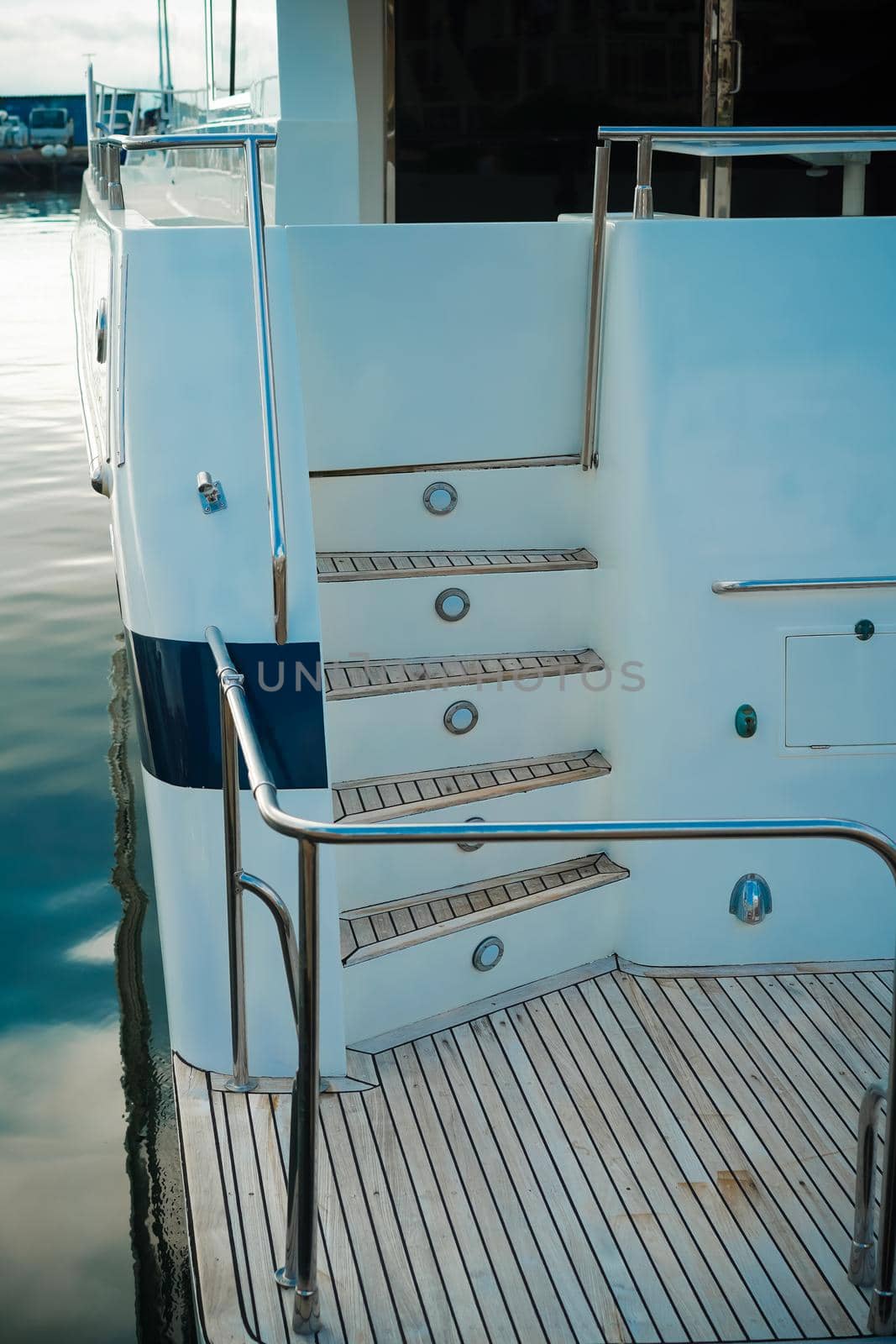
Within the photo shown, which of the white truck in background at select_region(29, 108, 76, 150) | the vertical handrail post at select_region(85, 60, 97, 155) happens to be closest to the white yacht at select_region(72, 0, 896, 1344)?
the vertical handrail post at select_region(85, 60, 97, 155)

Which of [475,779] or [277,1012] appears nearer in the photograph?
[277,1012]

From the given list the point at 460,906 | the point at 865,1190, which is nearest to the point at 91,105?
the point at 460,906

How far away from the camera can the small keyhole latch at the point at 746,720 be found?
3006mm

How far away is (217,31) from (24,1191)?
4.16 m

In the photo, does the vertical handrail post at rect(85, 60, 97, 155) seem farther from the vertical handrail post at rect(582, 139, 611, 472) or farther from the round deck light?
the round deck light

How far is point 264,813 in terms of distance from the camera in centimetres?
169

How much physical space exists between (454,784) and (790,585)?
0.86 m

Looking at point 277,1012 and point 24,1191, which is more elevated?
point 277,1012

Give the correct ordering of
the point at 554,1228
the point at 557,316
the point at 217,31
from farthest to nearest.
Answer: the point at 217,31, the point at 557,316, the point at 554,1228

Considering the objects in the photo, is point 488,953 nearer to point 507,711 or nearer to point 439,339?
point 507,711

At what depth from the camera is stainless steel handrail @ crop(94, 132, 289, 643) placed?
229cm

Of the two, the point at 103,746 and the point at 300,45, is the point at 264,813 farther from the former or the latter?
the point at 103,746

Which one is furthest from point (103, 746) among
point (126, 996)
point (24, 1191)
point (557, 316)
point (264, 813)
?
point (264, 813)

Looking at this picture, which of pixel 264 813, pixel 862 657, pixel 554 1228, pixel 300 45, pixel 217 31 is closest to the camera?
pixel 264 813
